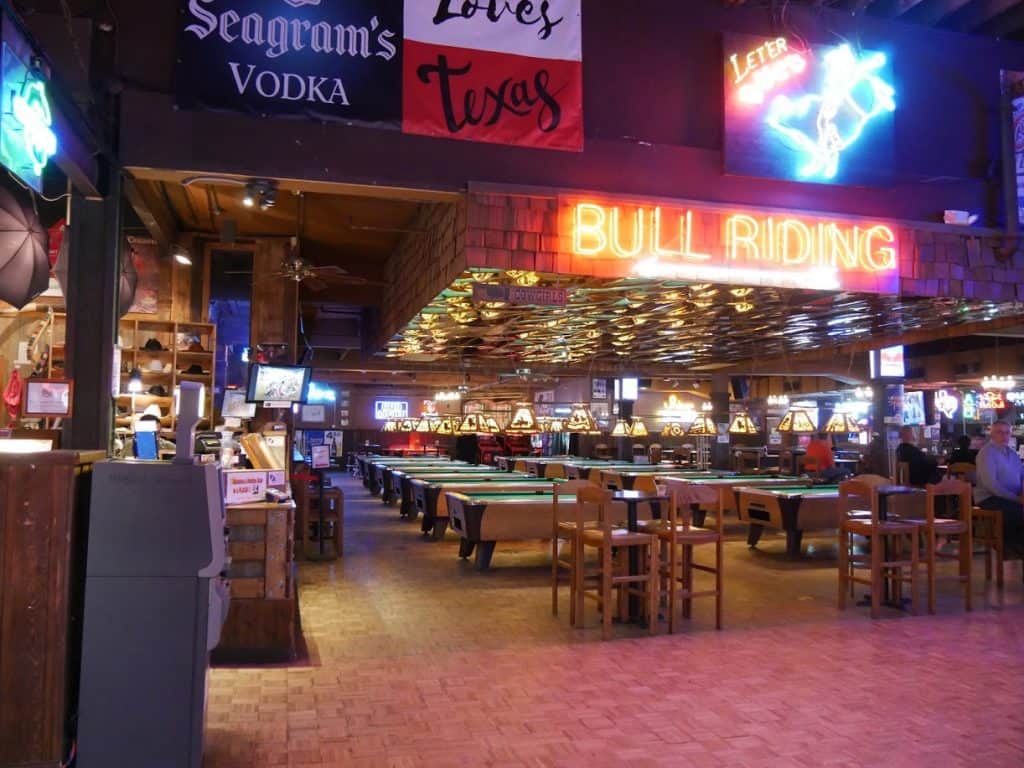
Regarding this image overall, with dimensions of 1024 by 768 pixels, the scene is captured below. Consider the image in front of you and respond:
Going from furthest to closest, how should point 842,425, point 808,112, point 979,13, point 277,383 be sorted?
1. point 842,425
2. point 277,383
3. point 979,13
4. point 808,112

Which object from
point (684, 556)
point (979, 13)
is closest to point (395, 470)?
point (684, 556)

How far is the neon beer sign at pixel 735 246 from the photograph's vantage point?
645cm

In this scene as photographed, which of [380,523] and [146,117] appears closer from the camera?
[146,117]

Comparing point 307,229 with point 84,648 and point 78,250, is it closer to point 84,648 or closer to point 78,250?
point 78,250

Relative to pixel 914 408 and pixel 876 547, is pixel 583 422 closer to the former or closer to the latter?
pixel 876 547

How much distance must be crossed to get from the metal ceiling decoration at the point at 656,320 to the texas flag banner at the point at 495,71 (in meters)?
1.14

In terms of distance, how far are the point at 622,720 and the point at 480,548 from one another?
466cm

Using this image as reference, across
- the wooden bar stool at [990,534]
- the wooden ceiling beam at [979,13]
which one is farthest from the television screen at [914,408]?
the wooden ceiling beam at [979,13]

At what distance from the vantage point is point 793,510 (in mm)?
8969

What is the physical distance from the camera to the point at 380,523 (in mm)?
12789

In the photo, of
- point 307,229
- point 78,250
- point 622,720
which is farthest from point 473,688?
point 307,229

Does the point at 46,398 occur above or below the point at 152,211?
below

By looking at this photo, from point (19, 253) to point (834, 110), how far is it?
6456mm

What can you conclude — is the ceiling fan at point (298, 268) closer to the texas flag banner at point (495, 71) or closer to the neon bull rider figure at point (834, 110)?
the texas flag banner at point (495, 71)
